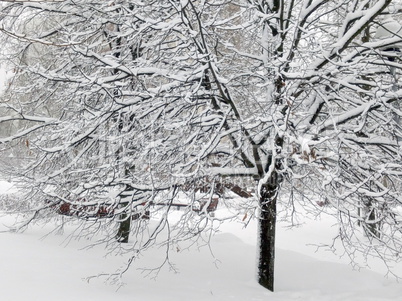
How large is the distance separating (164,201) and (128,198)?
2.13 ft

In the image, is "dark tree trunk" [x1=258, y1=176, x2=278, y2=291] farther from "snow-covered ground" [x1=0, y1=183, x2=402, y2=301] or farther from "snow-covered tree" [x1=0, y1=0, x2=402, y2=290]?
"snow-covered ground" [x1=0, y1=183, x2=402, y2=301]

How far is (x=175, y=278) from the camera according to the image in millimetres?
5910

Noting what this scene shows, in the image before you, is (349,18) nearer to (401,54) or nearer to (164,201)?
(401,54)

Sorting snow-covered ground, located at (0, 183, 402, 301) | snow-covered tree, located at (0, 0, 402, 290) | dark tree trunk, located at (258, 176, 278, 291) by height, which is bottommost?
snow-covered ground, located at (0, 183, 402, 301)

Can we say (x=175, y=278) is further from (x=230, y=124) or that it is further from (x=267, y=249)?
(x=230, y=124)

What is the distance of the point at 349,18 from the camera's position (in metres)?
5.52

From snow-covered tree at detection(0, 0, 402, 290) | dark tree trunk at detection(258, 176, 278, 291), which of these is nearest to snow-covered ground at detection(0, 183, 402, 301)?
dark tree trunk at detection(258, 176, 278, 291)

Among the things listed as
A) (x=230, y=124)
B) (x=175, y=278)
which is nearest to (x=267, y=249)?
(x=175, y=278)

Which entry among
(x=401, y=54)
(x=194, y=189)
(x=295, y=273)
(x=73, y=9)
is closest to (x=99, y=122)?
(x=194, y=189)

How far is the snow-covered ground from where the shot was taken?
15.9 feet

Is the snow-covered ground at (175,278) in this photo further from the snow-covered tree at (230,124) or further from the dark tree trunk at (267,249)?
the snow-covered tree at (230,124)

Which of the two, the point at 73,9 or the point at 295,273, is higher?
the point at 73,9

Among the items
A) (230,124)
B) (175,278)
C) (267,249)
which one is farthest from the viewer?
(267,249)

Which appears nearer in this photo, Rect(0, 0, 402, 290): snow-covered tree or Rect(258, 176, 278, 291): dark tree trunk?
Rect(0, 0, 402, 290): snow-covered tree
